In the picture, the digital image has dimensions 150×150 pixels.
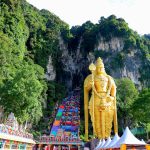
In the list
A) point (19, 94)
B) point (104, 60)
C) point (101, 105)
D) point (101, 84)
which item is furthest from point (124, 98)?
point (19, 94)

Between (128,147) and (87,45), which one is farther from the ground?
(87,45)

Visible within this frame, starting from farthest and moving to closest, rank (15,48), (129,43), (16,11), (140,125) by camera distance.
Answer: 1. (129,43)
2. (16,11)
3. (140,125)
4. (15,48)

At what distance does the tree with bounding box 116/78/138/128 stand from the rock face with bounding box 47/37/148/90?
17.5 feet

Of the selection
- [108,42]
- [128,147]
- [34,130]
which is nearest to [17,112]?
[34,130]

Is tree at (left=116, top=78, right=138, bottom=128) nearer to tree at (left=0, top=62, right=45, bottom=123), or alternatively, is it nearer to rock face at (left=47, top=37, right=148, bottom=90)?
rock face at (left=47, top=37, right=148, bottom=90)

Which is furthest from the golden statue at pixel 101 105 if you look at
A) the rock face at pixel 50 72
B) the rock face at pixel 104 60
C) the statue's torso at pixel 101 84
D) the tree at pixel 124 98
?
the rock face at pixel 50 72

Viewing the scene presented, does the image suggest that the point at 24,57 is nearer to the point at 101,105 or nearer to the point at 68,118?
the point at 68,118

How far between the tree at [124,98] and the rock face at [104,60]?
535 cm

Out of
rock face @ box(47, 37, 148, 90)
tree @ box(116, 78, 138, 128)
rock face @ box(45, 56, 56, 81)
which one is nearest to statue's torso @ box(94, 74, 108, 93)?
tree @ box(116, 78, 138, 128)

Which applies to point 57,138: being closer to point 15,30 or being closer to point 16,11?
point 15,30

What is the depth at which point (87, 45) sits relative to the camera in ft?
126

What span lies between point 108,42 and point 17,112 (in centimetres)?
2205

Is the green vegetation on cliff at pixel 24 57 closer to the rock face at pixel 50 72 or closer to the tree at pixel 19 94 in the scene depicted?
the tree at pixel 19 94

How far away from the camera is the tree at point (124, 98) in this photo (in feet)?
89.5
